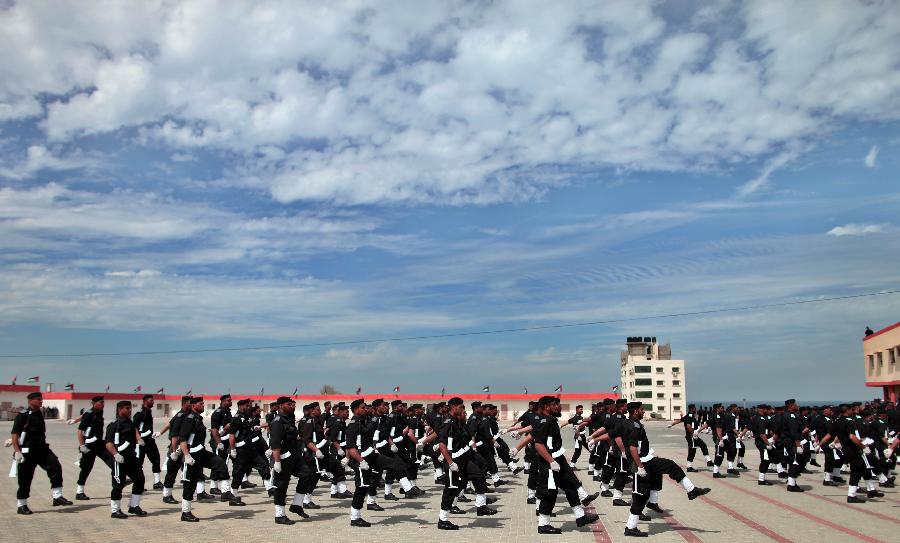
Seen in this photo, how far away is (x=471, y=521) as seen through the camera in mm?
12156

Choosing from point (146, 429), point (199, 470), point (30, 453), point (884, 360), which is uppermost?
point (884, 360)

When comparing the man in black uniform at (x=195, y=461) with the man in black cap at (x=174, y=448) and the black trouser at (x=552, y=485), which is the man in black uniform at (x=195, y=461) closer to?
the man in black cap at (x=174, y=448)

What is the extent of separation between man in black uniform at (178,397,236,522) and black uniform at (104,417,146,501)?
33.5 inches

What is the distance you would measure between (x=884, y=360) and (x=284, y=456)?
4641cm

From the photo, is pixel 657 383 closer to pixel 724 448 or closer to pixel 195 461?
pixel 724 448

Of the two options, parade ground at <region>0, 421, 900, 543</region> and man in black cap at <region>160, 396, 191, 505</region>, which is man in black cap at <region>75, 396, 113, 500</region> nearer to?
parade ground at <region>0, 421, 900, 543</region>

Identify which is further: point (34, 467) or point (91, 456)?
point (91, 456)

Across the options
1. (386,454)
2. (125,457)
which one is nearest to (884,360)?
(386,454)

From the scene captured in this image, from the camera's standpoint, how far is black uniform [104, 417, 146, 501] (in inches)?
481

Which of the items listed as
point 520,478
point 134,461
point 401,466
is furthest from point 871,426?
point 134,461

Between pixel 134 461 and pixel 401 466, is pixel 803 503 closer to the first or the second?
pixel 401 466

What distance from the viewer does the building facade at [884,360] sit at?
4362 centimetres

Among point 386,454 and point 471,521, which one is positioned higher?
point 386,454

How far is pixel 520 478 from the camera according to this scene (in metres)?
19.2
